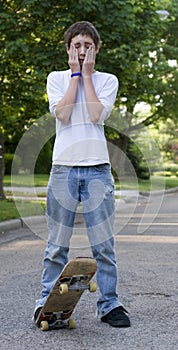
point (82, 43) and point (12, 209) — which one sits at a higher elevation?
point (82, 43)

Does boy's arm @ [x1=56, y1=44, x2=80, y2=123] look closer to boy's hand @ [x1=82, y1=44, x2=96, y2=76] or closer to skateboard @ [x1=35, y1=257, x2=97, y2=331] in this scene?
boy's hand @ [x1=82, y1=44, x2=96, y2=76]

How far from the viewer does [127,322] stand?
15.8 ft

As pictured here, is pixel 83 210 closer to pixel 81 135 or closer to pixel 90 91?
pixel 81 135

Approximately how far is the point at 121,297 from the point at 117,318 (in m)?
0.99

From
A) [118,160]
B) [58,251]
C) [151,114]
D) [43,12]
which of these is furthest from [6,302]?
[151,114]

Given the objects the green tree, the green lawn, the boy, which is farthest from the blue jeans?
the green tree

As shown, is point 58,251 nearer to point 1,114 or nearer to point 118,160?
point 118,160

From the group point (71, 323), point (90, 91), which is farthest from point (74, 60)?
point (71, 323)

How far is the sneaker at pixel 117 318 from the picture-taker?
4797mm

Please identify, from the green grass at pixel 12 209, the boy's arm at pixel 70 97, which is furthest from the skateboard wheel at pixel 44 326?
the green grass at pixel 12 209

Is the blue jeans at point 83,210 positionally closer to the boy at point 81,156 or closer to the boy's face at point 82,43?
the boy at point 81,156

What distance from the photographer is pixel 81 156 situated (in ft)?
15.3

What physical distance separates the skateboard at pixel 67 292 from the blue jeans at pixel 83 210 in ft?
0.46

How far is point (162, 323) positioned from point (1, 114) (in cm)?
1087
